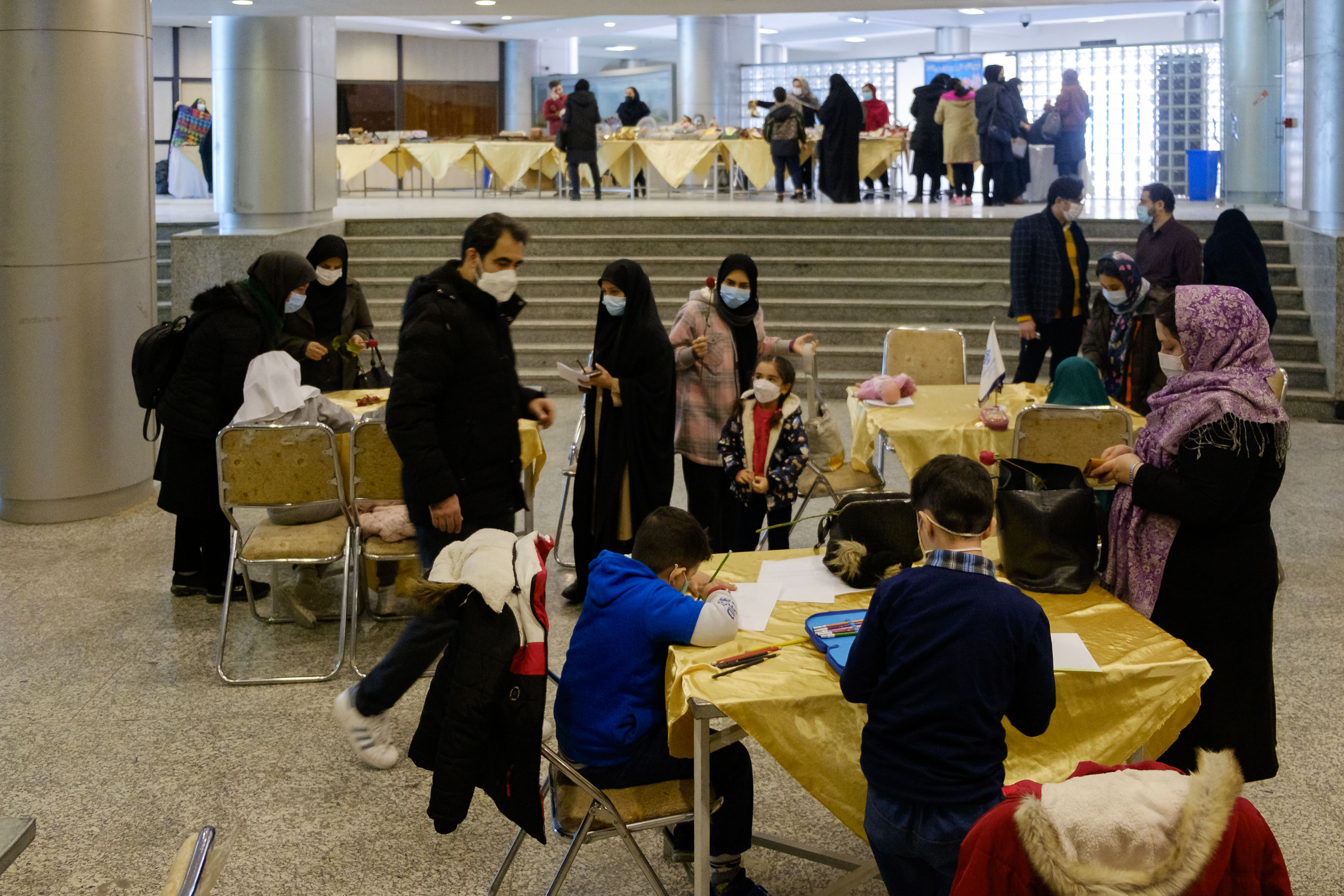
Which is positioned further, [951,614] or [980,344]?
[980,344]

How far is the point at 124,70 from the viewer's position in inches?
240

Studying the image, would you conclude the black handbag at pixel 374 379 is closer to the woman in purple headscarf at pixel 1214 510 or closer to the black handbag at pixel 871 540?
the black handbag at pixel 871 540

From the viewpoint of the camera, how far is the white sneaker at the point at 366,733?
11.5 ft

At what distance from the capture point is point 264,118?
389 inches

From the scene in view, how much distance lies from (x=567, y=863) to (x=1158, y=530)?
1.53 m

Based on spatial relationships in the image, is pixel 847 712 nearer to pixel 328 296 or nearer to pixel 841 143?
pixel 328 296

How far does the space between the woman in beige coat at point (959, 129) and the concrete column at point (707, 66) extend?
6.99 metres

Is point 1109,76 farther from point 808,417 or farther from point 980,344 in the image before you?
point 808,417

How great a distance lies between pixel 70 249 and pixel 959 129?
10.00 m

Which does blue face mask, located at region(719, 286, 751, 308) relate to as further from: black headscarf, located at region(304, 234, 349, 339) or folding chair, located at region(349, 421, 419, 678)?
black headscarf, located at region(304, 234, 349, 339)

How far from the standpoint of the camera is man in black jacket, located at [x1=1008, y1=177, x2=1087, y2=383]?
7.05 meters

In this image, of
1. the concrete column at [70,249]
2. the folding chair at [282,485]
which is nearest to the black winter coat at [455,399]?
the folding chair at [282,485]

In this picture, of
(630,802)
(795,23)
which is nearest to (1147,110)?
(795,23)

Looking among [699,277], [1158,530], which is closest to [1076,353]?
[699,277]
